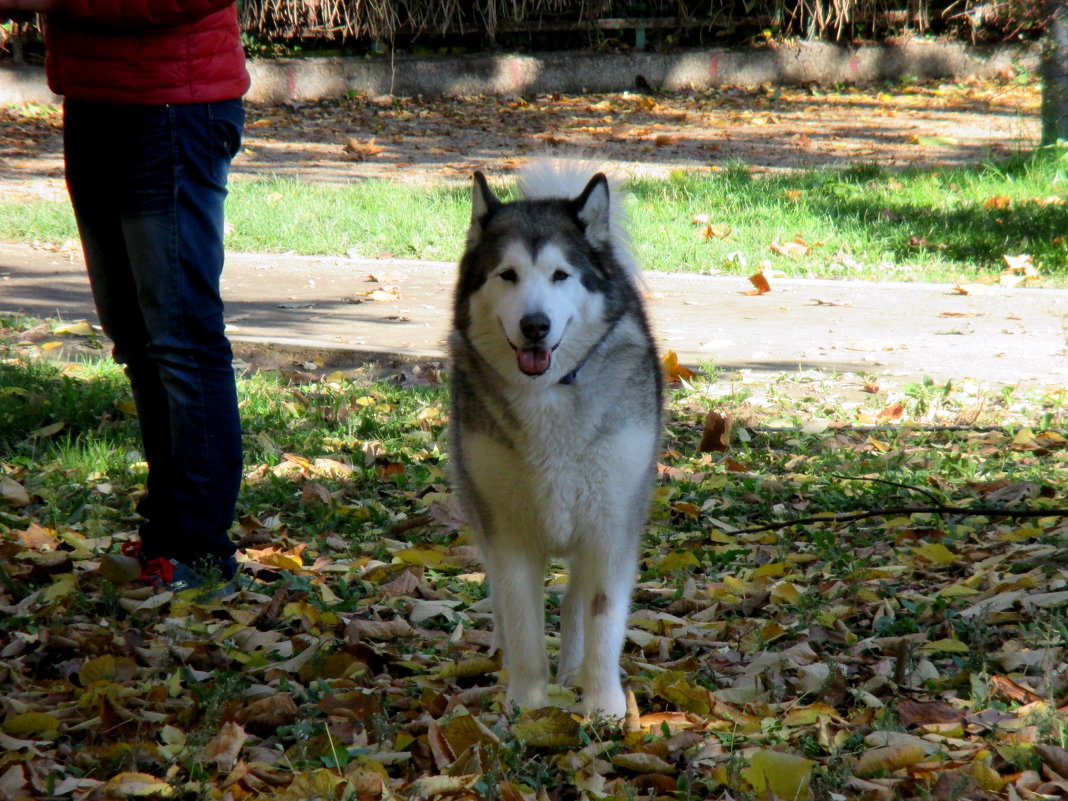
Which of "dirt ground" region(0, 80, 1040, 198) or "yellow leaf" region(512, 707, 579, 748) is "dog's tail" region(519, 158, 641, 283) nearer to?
"yellow leaf" region(512, 707, 579, 748)

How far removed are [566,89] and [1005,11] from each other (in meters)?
8.46

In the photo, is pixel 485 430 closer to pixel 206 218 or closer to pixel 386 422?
pixel 206 218

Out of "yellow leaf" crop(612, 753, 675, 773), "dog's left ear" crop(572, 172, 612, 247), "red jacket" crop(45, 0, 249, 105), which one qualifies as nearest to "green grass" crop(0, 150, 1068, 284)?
"dog's left ear" crop(572, 172, 612, 247)

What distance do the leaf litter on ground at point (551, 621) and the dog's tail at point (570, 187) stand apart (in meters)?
1.19

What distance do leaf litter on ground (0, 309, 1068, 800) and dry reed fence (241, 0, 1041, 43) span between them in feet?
43.6

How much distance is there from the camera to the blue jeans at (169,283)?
362 cm

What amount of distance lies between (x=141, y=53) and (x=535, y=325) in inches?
58.7

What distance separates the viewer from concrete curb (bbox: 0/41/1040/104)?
1792 cm

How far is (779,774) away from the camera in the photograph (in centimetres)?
265

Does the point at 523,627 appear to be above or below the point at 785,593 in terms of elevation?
above

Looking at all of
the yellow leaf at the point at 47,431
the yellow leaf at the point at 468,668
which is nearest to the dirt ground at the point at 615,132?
the yellow leaf at the point at 47,431

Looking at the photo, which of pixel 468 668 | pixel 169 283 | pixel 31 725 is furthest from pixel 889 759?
pixel 169 283

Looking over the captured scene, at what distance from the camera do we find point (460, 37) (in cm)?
1903

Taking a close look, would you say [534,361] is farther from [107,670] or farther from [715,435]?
[715,435]
